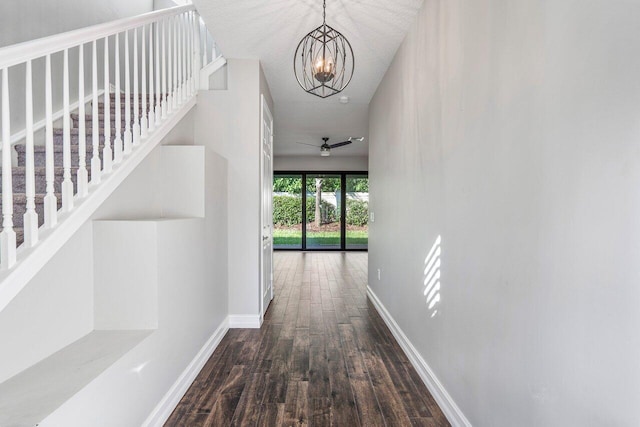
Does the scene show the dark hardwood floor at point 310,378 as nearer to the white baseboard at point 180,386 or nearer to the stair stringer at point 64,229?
the white baseboard at point 180,386

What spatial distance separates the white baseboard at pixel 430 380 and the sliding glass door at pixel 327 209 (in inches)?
230

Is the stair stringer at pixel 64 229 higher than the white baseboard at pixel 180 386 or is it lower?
Answer: higher

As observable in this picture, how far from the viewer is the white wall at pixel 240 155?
3217 millimetres

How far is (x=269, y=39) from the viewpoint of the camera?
9.50 feet

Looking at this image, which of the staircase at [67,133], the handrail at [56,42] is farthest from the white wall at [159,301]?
the handrail at [56,42]

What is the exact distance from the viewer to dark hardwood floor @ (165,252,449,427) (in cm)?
188

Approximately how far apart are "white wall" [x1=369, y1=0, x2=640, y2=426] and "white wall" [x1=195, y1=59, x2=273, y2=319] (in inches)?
66.3

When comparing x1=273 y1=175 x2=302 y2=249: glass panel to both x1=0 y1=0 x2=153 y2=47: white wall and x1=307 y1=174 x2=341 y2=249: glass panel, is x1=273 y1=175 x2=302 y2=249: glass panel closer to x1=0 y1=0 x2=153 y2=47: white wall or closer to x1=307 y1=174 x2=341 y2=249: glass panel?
x1=307 y1=174 x2=341 y2=249: glass panel

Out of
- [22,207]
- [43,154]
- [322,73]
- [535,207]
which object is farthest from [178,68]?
[535,207]

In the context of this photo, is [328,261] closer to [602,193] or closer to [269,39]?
[269,39]

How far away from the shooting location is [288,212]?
9211 mm

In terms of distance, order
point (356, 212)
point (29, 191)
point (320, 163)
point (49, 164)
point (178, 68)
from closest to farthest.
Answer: point (29, 191), point (49, 164), point (178, 68), point (320, 163), point (356, 212)

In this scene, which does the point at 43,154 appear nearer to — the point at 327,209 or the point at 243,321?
the point at 243,321

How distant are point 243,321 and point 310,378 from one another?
119 cm
